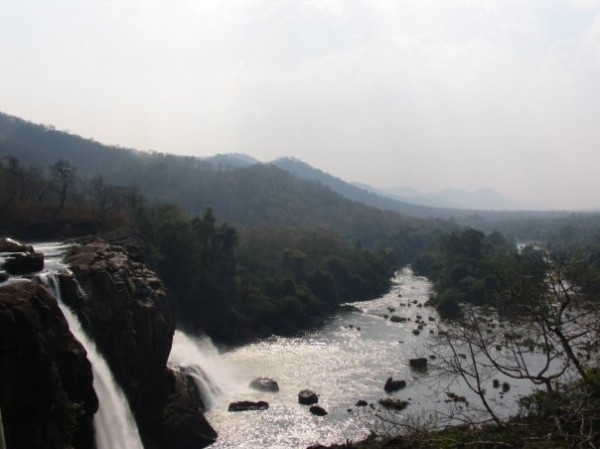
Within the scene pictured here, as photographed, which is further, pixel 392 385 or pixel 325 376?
pixel 325 376

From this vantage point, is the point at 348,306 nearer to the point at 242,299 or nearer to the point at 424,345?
the point at 242,299

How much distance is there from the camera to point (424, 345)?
155ft

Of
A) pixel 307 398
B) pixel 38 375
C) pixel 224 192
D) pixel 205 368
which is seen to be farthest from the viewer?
pixel 224 192

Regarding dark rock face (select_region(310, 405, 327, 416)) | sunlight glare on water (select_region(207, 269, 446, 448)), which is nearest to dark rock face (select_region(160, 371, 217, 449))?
sunlight glare on water (select_region(207, 269, 446, 448))

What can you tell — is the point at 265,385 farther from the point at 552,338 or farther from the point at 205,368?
the point at 552,338

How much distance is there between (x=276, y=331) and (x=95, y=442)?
38.8 metres

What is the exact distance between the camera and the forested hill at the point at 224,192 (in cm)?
16050

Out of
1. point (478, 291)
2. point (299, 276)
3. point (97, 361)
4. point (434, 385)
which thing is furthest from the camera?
point (299, 276)

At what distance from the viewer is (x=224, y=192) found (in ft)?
568

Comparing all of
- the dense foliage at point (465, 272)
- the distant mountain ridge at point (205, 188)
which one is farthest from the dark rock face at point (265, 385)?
the distant mountain ridge at point (205, 188)

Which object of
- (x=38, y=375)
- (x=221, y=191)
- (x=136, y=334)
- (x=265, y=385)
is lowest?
(x=265, y=385)

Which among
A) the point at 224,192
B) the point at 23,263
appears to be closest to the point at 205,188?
the point at 224,192

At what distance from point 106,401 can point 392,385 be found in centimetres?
2208

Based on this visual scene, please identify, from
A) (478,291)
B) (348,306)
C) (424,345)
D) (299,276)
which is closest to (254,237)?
(299,276)
